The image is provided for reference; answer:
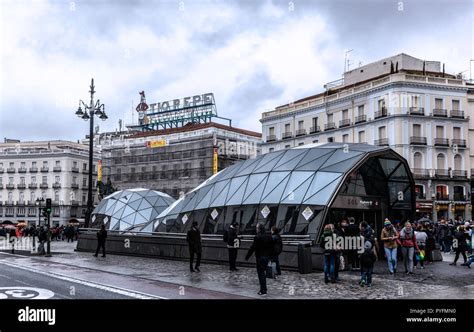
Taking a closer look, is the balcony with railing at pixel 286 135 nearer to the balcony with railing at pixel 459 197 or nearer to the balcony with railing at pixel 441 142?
the balcony with railing at pixel 441 142

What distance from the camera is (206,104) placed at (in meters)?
84.8

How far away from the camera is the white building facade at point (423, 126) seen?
56.2 m

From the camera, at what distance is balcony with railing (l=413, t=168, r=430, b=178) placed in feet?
185

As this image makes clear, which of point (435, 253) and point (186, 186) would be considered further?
point (186, 186)

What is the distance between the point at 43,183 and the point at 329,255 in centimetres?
8768

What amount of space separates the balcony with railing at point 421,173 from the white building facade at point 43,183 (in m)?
59.7

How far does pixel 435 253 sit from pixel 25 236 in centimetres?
4312

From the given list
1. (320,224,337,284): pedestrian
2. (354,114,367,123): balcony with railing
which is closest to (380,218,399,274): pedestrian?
(320,224,337,284): pedestrian


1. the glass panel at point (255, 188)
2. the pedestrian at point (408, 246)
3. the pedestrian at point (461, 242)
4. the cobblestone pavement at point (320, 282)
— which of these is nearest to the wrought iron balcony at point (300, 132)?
the glass panel at point (255, 188)

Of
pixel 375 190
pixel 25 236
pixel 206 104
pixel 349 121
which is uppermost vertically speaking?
pixel 206 104

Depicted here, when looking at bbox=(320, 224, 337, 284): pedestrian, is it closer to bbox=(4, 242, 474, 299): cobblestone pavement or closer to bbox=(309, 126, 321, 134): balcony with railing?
bbox=(4, 242, 474, 299): cobblestone pavement

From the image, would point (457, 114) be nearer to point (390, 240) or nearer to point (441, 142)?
point (441, 142)

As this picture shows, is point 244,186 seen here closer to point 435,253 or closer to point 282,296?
point 435,253
